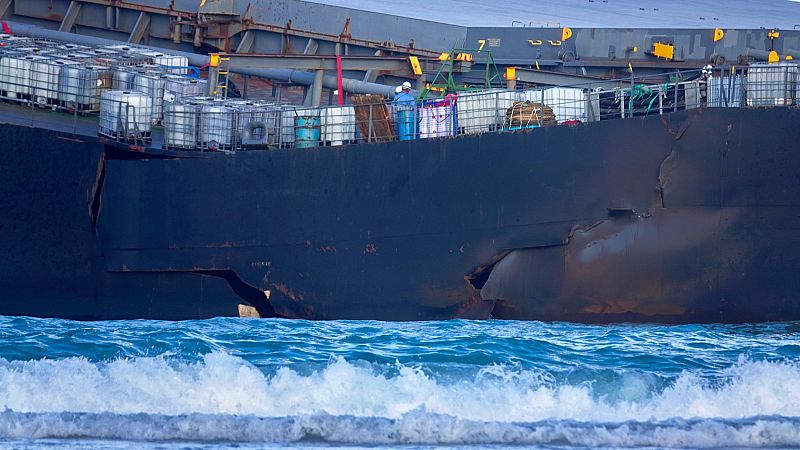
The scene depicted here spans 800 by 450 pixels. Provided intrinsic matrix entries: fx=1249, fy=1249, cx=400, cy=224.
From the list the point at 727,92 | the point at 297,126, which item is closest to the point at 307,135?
the point at 297,126

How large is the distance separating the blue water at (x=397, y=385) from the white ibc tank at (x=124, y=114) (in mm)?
3178

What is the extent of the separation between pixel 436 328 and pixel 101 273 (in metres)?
5.54

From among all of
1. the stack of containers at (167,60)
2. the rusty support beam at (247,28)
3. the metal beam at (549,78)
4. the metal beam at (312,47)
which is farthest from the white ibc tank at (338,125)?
the metal beam at (312,47)

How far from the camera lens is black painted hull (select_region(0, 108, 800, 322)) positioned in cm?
1869

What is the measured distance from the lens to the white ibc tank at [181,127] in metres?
20.1

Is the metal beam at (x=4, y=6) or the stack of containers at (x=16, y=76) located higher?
the metal beam at (x=4, y=6)

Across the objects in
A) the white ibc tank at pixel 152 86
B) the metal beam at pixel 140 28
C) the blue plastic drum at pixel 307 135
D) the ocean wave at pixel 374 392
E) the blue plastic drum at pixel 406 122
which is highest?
the metal beam at pixel 140 28

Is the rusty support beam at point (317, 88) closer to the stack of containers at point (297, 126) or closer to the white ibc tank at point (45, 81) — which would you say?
the stack of containers at point (297, 126)

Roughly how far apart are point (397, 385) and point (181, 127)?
6.65 metres

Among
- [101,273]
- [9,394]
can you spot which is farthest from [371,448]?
[101,273]

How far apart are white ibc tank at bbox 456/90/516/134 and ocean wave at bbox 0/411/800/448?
21.3 feet

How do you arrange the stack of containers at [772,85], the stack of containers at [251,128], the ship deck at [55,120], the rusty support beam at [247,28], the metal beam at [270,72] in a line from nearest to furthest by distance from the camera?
the stack of containers at [772,85] < the stack of containers at [251,128] < the ship deck at [55,120] < the metal beam at [270,72] < the rusty support beam at [247,28]

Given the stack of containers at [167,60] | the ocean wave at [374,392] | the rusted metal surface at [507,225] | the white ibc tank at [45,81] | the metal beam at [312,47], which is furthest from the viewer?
the metal beam at [312,47]

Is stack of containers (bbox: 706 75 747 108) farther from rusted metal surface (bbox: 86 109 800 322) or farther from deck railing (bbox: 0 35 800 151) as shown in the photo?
rusted metal surface (bbox: 86 109 800 322)
